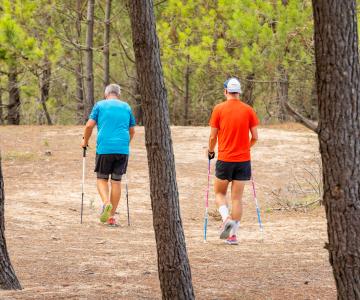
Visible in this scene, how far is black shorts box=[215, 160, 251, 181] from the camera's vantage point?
9312mm

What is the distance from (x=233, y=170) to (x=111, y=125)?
2.11 m

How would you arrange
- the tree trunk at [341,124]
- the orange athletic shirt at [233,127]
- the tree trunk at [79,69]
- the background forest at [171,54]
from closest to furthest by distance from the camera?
the tree trunk at [341,124]
the orange athletic shirt at [233,127]
the background forest at [171,54]
the tree trunk at [79,69]

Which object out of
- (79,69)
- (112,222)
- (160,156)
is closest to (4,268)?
(160,156)

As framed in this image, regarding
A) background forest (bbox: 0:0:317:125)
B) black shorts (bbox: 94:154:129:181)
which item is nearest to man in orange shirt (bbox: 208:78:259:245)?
black shorts (bbox: 94:154:129:181)

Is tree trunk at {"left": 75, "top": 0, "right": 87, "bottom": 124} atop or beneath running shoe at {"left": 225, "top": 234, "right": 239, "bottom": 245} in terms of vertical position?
atop

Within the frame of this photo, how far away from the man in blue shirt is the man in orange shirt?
1747mm

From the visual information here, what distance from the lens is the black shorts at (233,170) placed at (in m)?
9.31

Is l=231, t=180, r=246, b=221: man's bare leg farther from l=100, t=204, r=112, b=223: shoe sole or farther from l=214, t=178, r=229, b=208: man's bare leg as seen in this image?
l=100, t=204, r=112, b=223: shoe sole

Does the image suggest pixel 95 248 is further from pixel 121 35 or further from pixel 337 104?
pixel 121 35

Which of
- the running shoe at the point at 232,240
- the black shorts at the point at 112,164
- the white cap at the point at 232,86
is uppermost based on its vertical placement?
the white cap at the point at 232,86

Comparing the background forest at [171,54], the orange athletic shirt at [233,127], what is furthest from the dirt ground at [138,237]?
the background forest at [171,54]

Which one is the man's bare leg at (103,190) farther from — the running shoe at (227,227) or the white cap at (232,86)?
the white cap at (232,86)

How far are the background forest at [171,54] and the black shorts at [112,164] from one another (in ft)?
11.5

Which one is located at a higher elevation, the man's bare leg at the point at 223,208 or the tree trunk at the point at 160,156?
the tree trunk at the point at 160,156
